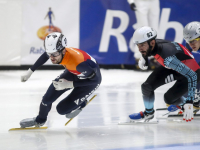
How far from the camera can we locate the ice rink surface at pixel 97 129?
318 centimetres

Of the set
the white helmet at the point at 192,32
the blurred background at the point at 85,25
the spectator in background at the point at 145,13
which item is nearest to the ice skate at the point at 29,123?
the white helmet at the point at 192,32

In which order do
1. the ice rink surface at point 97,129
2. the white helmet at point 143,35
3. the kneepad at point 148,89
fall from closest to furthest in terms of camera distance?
the ice rink surface at point 97,129, the white helmet at point 143,35, the kneepad at point 148,89

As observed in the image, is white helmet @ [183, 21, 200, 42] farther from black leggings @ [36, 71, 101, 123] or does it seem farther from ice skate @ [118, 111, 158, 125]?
black leggings @ [36, 71, 101, 123]

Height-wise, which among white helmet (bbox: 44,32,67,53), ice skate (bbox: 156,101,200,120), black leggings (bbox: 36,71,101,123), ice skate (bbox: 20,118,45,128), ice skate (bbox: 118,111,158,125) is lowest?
ice skate (bbox: 156,101,200,120)

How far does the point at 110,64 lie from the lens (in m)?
9.28

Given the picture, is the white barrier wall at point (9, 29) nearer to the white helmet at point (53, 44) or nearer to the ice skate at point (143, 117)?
the ice skate at point (143, 117)

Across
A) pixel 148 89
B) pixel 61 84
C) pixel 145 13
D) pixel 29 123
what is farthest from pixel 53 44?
pixel 145 13

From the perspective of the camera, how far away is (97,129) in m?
3.81

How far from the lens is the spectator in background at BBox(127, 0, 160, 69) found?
28.9 feet

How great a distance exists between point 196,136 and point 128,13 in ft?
19.9

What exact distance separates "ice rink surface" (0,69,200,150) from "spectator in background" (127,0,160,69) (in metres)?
3.12

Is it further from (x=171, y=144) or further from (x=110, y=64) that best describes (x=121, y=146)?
(x=110, y=64)

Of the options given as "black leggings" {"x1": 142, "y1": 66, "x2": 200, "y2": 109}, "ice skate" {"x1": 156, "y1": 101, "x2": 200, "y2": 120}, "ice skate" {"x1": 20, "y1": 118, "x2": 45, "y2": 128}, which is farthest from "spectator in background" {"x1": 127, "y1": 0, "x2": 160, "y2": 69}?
"ice skate" {"x1": 20, "y1": 118, "x2": 45, "y2": 128}

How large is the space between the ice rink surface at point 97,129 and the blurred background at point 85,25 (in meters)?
2.56
